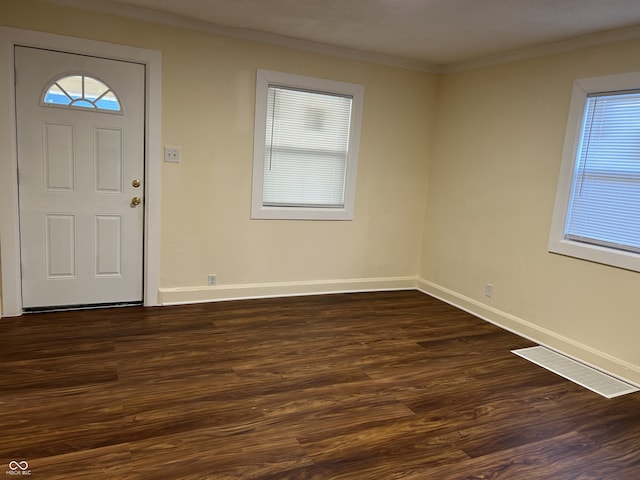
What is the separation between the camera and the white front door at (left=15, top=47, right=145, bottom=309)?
3.51m

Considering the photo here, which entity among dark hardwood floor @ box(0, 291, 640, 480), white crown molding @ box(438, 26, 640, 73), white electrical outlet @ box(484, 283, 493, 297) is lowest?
dark hardwood floor @ box(0, 291, 640, 480)

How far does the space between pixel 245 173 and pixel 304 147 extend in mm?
658

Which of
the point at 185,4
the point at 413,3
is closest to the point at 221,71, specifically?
the point at 185,4

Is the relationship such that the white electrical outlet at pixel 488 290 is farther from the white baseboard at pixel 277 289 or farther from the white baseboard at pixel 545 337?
the white baseboard at pixel 277 289

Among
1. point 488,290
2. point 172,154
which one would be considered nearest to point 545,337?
point 488,290

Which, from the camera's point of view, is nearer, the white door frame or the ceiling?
the ceiling

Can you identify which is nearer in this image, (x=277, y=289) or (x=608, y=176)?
(x=608, y=176)

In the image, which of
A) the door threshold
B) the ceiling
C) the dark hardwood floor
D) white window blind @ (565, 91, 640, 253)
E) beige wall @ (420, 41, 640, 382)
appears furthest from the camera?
the door threshold

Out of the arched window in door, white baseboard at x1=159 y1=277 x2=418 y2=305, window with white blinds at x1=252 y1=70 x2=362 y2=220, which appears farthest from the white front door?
window with white blinds at x1=252 y1=70 x2=362 y2=220

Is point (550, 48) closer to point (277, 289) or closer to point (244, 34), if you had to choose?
point (244, 34)

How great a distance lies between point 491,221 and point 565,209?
775mm

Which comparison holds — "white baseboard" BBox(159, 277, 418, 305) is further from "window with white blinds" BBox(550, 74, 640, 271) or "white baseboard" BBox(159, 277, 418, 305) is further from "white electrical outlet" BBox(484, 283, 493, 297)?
"window with white blinds" BBox(550, 74, 640, 271)

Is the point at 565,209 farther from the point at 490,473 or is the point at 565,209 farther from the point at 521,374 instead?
the point at 490,473

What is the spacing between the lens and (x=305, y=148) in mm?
4523
